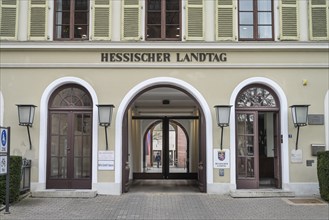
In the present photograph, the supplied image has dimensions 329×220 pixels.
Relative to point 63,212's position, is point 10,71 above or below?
above

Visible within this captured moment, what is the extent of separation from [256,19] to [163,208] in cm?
615

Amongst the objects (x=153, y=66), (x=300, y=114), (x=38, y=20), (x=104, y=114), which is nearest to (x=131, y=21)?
(x=153, y=66)

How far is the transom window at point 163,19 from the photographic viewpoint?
13.2 m

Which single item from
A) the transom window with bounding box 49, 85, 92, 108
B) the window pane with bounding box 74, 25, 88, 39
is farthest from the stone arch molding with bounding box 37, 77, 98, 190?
the window pane with bounding box 74, 25, 88, 39

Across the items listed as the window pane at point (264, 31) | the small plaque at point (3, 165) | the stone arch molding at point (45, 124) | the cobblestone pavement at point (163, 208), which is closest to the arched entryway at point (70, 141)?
the stone arch molding at point (45, 124)

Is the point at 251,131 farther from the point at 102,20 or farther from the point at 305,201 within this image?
the point at 102,20

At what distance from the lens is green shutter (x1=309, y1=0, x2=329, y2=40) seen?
1303cm

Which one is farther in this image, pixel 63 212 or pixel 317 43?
pixel 317 43

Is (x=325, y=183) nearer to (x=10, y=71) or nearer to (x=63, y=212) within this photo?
(x=63, y=212)

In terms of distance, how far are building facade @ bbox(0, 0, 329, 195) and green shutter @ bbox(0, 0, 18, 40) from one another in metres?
0.03

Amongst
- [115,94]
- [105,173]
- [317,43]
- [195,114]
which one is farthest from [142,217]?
[195,114]

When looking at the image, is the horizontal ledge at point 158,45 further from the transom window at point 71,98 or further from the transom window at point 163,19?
the transom window at point 71,98

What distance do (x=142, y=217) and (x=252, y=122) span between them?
4.75 meters

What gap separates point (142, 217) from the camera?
9.98 meters
